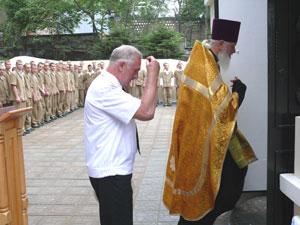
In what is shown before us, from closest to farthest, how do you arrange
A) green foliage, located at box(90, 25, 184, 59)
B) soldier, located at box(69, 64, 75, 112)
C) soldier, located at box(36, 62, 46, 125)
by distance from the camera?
soldier, located at box(36, 62, 46, 125) → soldier, located at box(69, 64, 75, 112) → green foliage, located at box(90, 25, 184, 59)

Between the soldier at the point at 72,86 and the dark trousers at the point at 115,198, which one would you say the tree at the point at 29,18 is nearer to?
the soldier at the point at 72,86

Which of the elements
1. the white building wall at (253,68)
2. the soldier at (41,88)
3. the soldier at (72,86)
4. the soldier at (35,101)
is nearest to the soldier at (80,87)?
the soldier at (72,86)

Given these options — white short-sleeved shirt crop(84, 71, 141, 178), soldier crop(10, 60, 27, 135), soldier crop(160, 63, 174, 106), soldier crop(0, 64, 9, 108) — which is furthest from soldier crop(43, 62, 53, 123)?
white short-sleeved shirt crop(84, 71, 141, 178)

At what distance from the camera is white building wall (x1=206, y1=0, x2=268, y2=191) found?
3572 millimetres

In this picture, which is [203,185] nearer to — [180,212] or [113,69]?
[180,212]

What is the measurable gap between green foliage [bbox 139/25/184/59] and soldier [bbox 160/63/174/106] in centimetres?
566

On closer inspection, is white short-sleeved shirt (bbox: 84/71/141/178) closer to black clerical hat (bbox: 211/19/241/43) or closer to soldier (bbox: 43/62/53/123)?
black clerical hat (bbox: 211/19/241/43)

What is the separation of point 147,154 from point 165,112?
6.87m

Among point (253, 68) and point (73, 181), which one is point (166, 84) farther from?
point (253, 68)

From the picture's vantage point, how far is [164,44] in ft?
68.5

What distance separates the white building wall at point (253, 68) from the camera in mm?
3572

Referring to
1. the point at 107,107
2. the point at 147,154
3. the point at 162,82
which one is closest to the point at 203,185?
the point at 107,107

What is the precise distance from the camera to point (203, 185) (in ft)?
8.79

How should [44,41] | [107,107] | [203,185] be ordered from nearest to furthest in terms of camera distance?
[107,107] → [203,185] → [44,41]
